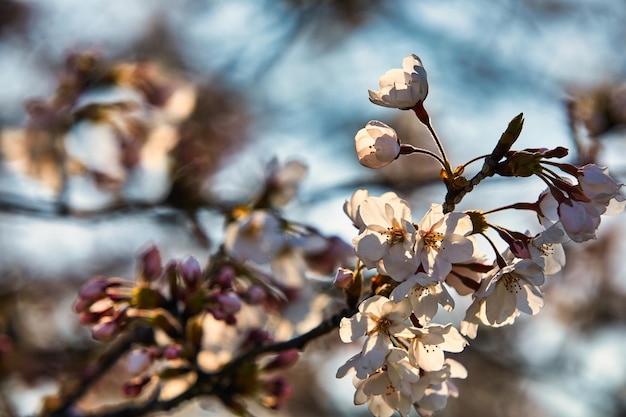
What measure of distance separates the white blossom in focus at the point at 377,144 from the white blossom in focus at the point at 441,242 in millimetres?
167

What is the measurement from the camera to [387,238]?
138 centimetres

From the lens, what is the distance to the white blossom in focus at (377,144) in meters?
1.48

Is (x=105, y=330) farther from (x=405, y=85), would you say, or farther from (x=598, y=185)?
(x=598, y=185)

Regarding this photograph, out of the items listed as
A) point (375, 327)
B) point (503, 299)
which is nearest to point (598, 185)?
point (503, 299)

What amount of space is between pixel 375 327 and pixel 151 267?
0.89 m

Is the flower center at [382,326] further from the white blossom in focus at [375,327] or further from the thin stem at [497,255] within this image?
the thin stem at [497,255]

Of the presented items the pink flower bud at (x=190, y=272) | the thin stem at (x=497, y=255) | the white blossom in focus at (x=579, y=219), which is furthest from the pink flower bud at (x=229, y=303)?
the white blossom in focus at (x=579, y=219)

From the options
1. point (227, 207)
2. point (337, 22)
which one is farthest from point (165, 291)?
point (337, 22)

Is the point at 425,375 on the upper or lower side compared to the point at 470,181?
lower

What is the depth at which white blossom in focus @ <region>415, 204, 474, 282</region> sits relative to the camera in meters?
1.34

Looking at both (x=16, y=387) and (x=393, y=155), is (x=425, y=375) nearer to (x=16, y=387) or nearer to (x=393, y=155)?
(x=393, y=155)

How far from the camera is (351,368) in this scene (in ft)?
4.89

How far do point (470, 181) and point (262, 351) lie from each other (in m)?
0.64

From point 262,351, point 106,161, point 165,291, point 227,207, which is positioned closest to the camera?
point 262,351
